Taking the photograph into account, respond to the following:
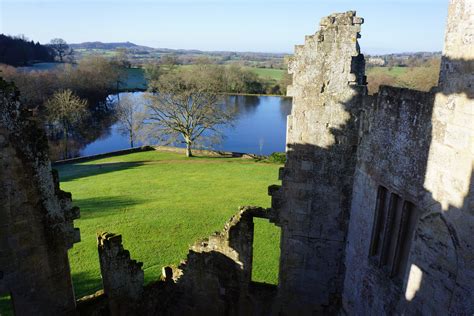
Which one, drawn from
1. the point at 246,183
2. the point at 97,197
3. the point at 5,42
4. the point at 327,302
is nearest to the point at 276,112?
the point at 246,183

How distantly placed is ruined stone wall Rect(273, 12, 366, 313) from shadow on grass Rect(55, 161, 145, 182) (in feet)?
79.9

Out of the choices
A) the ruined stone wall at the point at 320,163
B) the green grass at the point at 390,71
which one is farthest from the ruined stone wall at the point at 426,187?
the green grass at the point at 390,71

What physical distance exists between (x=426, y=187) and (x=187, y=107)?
98.4 ft

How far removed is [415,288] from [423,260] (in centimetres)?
49

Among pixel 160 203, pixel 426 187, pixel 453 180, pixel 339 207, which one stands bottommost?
pixel 160 203

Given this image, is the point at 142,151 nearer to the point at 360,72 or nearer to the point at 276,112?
the point at 276,112

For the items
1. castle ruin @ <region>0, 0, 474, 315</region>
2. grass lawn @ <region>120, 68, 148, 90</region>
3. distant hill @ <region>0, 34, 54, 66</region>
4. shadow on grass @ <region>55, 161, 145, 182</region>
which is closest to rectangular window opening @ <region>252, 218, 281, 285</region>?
castle ruin @ <region>0, 0, 474, 315</region>

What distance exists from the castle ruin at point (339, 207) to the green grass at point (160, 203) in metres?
5.25

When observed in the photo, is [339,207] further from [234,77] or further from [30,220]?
[234,77]

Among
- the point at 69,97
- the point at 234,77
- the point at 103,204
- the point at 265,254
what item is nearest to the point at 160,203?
the point at 103,204

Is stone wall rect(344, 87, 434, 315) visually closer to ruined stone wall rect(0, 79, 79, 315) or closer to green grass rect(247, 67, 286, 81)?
ruined stone wall rect(0, 79, 79, 315)

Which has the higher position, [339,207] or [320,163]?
[320,163]

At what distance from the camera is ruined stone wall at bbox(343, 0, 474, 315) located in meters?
4.52

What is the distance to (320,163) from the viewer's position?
24.0ft
